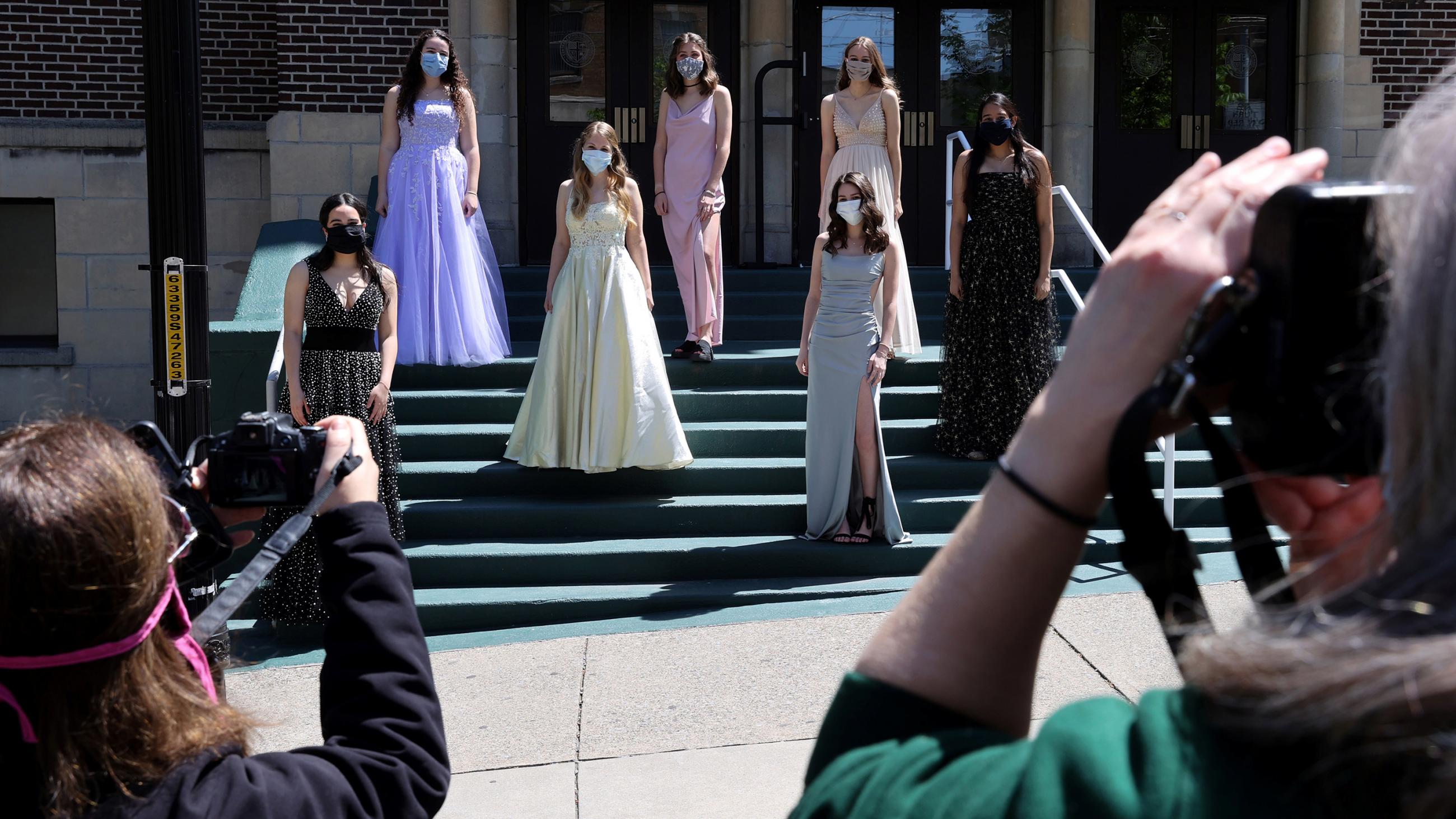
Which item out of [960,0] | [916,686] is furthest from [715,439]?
[916,686]

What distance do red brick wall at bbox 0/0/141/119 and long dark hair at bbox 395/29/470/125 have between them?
3.87 m

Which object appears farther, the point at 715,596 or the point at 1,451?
the point at 715,596

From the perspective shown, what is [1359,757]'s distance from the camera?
2.19 feet

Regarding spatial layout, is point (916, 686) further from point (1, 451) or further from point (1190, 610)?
point (1, 451)

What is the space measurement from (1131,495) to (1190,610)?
0.30 ft

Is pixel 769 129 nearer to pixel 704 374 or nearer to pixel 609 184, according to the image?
pixel 704 374

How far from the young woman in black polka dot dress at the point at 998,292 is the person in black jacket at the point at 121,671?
20.0ft

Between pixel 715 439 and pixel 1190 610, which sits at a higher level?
pixel 1190 610

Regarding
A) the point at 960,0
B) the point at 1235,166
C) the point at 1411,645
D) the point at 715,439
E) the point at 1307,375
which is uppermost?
the point at 960,0

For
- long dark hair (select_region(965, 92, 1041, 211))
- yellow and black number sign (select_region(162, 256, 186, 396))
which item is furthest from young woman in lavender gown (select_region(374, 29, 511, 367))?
yellow and black number sign (select_region(162, 256, 186, 396))

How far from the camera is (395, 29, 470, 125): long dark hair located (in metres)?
8.29

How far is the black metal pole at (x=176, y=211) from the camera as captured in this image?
4660 mm

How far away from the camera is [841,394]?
6621 mm

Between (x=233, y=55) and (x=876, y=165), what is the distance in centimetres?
586
